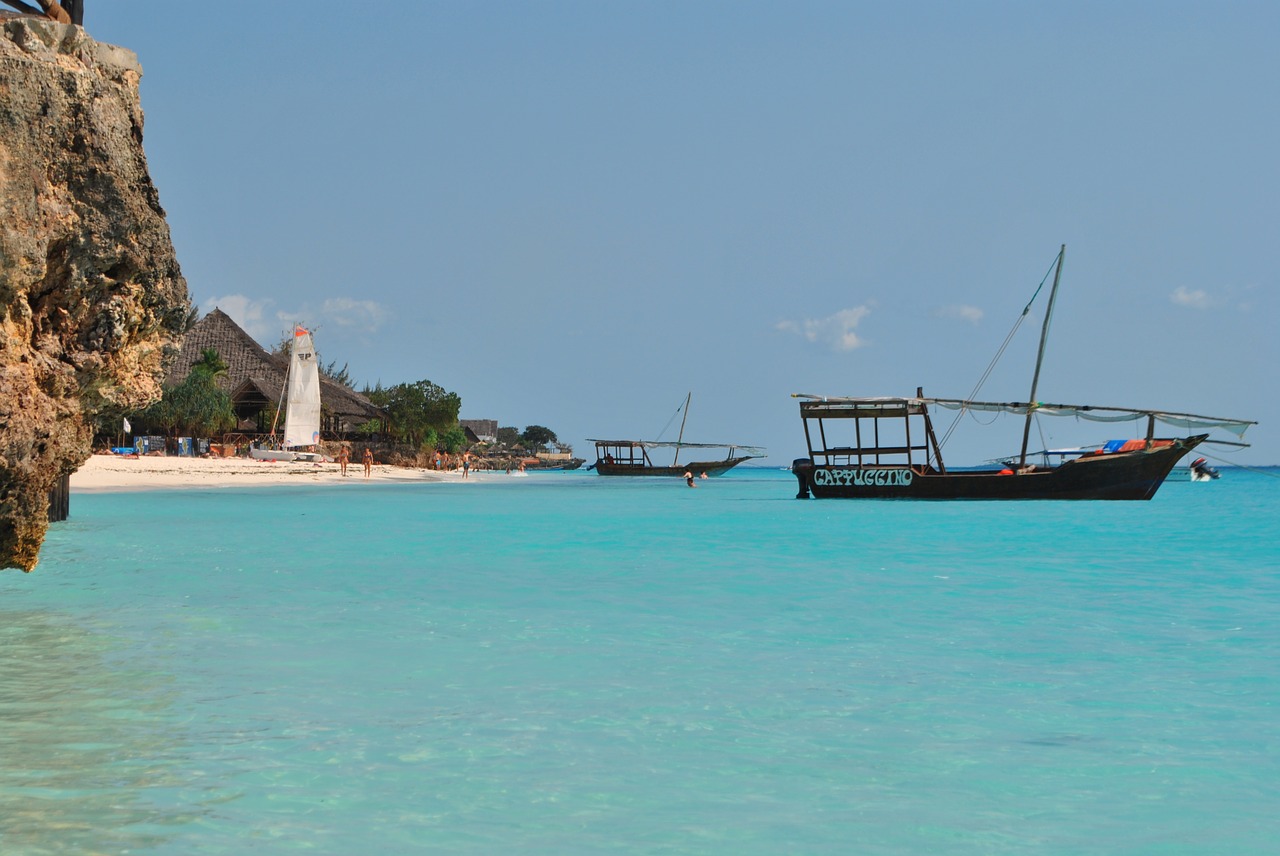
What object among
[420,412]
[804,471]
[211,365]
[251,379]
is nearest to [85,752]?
[804,471]

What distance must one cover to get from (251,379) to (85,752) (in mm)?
54549

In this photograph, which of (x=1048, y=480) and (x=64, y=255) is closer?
(x=64, y=255)

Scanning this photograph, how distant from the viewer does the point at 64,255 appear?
569 cm

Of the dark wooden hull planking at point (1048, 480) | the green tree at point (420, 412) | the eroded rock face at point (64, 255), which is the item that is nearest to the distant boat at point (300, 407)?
the green tree at point (420, 412)

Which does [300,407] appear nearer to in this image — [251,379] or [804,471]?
[251,379]

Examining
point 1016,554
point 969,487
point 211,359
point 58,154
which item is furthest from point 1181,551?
point 211,359

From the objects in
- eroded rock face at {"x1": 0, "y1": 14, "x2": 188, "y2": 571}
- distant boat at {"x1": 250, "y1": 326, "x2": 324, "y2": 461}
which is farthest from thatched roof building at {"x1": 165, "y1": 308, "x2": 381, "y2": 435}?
eroded rock face at {"x1": 0, "y1": 14, "x2": 188, "y2": 571}

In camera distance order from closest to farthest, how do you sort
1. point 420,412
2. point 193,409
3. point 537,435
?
point 193,409 < point 420,412 < point 537,435

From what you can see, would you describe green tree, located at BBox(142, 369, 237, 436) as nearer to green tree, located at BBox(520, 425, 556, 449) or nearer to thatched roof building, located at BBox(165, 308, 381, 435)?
thatched roof building, located at BBox(165, 308, 381, 435)

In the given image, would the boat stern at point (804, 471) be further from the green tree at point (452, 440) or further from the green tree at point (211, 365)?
the green tree at point (452, 440)

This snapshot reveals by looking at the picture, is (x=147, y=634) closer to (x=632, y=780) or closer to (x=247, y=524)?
(x=632, y=780)

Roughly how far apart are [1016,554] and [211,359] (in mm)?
47151

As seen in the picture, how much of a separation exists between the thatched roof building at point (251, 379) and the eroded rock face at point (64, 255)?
167 feet

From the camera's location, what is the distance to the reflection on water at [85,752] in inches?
145
